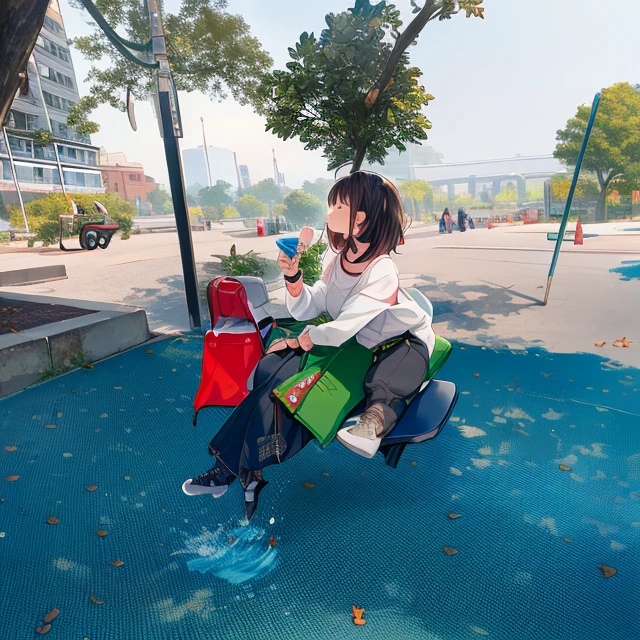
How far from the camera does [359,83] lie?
5227mm

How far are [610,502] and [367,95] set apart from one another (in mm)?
4396

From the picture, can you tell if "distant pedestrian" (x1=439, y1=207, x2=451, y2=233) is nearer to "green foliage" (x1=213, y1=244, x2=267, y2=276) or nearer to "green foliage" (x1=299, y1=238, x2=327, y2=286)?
"green foliage" (x1=213, y1=244, x2=267, y2=276)

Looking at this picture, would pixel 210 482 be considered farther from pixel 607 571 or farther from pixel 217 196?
pixel 217 196

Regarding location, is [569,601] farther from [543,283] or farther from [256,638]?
[543,283]

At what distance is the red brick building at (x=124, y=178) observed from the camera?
36.6ft

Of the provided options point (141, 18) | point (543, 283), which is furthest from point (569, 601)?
point (141, 18)

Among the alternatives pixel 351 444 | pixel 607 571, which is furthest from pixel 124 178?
pixel 607 571

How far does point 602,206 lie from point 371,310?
17.1 meters

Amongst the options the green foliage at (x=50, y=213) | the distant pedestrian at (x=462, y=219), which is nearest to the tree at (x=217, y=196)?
the distant pedestrian at (x=462, y=219)

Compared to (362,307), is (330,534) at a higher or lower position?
lower

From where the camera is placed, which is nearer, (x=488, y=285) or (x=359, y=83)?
(x=359, y=83)

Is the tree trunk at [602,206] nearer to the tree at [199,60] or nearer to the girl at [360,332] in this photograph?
the tree at [199,60]

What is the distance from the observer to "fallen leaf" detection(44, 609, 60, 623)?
6.35 ft

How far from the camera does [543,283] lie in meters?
8.63
